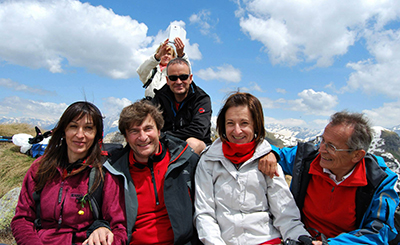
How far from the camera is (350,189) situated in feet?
10.7

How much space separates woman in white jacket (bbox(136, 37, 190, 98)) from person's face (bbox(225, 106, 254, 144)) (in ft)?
14.0

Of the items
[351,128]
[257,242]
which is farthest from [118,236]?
[351,128]

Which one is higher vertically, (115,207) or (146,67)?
(146,67)

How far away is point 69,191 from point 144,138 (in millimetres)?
1456

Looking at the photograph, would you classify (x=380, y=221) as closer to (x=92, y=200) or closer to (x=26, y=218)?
(x=92, y=200)

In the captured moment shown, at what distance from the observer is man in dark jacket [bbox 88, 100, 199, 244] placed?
3.46m

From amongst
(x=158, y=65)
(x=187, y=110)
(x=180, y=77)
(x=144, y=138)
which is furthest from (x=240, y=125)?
(x=158, y=65)

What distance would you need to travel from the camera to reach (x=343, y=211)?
10.6ft

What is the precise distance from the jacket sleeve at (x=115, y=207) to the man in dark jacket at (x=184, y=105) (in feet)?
6.32

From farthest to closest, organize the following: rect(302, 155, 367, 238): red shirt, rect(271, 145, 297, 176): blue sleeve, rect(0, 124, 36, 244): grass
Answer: rect(0, 124, 36, 244): grass
rect(271, 145, 297, 176): blue sleeve
rect(302, 155, 367, 238): red shirt

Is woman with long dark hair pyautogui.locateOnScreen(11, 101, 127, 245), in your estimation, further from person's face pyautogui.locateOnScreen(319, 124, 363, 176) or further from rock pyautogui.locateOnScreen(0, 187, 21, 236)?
rock pyautogui.locateOnScreen(0, 187, 21, 236)

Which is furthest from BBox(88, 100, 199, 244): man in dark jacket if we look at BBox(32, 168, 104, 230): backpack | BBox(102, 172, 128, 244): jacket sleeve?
BBox(32, 168, 104, 230): backpack

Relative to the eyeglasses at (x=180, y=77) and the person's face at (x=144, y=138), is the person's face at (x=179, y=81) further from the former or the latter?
the person's face at (x=144, y=138)

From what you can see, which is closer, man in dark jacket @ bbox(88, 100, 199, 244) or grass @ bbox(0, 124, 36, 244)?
man in dark jacket @ bbox(88, 100, 199, 244)
